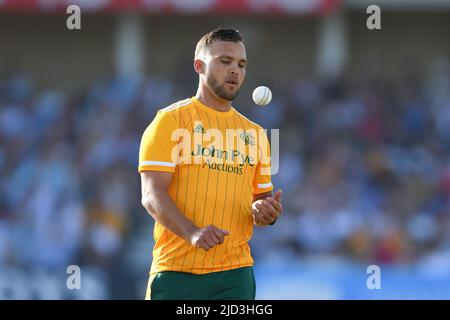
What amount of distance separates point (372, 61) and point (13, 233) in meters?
9.01

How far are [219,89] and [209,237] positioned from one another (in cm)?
94

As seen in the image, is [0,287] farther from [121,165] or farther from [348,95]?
[348,95]

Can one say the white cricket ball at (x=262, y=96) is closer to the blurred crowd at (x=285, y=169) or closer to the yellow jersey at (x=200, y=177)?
the yellow jersey at (x=200, y=177)

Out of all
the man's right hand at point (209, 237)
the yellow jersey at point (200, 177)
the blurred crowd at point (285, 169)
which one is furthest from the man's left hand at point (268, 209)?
Answer: the blurred crowd at point (285, 169)

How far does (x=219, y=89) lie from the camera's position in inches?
232

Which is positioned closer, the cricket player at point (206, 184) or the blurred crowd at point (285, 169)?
the cricket player at point (206, 184)

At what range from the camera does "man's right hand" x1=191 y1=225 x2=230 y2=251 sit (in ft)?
17.7

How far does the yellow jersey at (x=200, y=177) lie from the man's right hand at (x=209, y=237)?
346mm

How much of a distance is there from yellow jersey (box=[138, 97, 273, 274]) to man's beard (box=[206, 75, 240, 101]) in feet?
0.38

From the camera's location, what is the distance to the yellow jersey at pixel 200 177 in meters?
5.76

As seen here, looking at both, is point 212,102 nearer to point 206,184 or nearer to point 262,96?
point 262,96

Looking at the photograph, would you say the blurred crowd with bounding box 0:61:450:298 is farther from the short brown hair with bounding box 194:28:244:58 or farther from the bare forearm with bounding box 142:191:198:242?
the bare forearm with bounding box 142:191:198:242

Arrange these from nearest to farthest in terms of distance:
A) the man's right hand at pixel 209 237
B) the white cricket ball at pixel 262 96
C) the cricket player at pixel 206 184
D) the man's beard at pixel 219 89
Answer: the man's right hand at pixel 209 237, the cricket player at pixel 206 184, the man's beard at pixel 219 89, the white cricket ball at pixel 262 96

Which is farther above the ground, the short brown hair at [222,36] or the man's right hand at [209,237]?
the short brown hair at [222,36]
